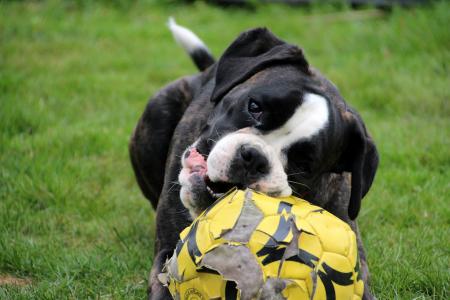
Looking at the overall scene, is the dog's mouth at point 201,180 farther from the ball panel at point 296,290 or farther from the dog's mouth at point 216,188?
the ball panel at point 296,290

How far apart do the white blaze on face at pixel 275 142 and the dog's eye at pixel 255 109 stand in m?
0.08

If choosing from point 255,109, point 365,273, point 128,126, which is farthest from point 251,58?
point 128,126

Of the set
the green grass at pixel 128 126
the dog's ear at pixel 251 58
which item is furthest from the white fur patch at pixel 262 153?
the green grass at pixel 128 126

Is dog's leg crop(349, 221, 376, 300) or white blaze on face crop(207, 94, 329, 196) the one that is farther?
dog's leg crop(349, 221, 376, 300)

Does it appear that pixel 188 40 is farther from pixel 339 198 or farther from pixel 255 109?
pixel 255 109

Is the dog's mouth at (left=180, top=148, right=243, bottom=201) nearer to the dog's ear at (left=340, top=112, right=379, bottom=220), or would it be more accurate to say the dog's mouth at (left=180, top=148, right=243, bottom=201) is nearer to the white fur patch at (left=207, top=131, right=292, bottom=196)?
the white fur patch at (left=207, top=131, right=292, bottom=196)

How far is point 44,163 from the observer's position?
5480mm

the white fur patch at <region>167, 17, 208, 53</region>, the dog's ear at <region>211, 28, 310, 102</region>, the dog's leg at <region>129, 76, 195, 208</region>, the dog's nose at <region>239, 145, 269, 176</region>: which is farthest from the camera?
the white fur patch at <region>167, 17, 208, 53</region>

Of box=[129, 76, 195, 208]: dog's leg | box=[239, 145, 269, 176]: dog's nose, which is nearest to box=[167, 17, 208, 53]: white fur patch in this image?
box=[129, 76, 195, 208]: dog's leg

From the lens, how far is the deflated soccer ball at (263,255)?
2814mm

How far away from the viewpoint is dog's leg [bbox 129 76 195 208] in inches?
194

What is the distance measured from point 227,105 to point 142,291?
1060mm

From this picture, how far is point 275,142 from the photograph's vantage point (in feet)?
11.3

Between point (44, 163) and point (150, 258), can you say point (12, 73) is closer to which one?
point (44, 163)
